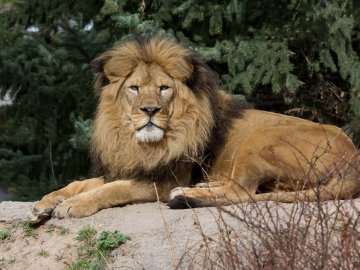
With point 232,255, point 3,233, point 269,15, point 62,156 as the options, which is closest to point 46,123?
point 62,156

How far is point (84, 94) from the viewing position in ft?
29.7

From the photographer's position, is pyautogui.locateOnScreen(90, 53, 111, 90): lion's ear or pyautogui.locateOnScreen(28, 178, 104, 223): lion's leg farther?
pyautogui.locateOnScreen(90, 53, 111, 90): lion's ear

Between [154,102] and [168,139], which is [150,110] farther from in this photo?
[168,139]

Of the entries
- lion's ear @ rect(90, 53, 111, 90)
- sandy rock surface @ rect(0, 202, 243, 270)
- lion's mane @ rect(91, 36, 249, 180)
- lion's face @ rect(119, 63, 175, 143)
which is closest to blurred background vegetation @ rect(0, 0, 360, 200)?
lion's ear @ rect(90, 53, 111, 90)

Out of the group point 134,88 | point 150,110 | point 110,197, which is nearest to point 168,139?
point 150,110

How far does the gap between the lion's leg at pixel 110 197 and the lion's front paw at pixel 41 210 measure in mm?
69

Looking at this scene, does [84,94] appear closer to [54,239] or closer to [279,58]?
[279,58]

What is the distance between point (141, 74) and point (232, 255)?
2.79 m

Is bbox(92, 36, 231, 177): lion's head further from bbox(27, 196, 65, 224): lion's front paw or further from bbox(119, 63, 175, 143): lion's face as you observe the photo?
bbox(27, 196, 65, 224): lion's front paw

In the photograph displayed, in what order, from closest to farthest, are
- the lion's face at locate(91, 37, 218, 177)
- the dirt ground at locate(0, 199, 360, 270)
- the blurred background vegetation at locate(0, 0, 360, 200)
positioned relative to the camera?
the dirt ground at locate(0, 199, 360, 270) → the lion's face at locate(91, 37, 218, 177) → the blurred background vegetation at locate(0, 0, 360, 200)

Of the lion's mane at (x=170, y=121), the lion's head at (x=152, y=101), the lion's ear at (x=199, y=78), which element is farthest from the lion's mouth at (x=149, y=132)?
the lion's ear at (x=199, y=78)

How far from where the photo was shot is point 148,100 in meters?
5.91

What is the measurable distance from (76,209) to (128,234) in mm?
585

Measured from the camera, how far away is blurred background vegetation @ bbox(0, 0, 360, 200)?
823 centimetres
